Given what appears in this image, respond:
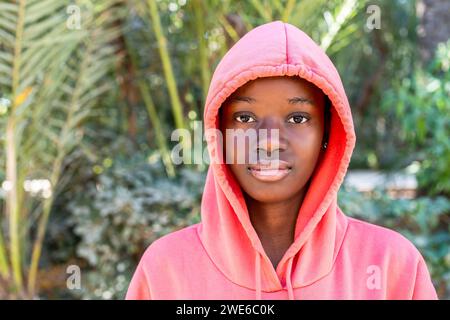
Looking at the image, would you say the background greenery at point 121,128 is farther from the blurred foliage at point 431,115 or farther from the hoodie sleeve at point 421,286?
the hoodie sleeve at point 421,286

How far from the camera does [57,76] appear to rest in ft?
10.8

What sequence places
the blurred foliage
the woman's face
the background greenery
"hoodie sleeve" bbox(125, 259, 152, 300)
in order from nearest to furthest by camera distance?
the woman's face → "hoodie sleeve" bbox(125, 259, 152, 300) → the background greenery → the blurred foliage

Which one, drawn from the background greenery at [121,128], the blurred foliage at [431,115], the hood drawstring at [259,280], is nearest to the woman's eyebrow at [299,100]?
the hood drawstring at [259,280]

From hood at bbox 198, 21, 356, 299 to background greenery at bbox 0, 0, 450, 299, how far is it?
163 cm

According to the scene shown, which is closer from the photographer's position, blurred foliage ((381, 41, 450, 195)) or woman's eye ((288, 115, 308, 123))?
woman's eye ((288, 115, 308, 123))

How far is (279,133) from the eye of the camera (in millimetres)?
1446

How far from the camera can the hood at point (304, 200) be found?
150cm

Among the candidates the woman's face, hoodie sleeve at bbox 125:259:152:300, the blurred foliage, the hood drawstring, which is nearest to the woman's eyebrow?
the woman's face

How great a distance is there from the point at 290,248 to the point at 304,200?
12 centimetres

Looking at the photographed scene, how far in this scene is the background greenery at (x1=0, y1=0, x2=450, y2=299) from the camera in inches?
125

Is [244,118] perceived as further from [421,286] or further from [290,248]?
[421,286]

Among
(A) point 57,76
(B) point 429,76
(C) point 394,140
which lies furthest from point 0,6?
(C) point 394,140

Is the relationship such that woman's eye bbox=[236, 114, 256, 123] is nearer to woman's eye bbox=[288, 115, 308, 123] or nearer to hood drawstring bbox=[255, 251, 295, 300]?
woman's eye bbox=[288, 115, 308, 123]
